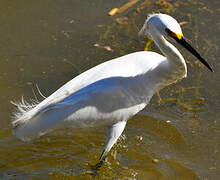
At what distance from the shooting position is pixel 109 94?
3535 millimetres

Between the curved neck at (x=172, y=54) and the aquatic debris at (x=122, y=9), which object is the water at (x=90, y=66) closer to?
the aquatic debris at (x=122, y=9)

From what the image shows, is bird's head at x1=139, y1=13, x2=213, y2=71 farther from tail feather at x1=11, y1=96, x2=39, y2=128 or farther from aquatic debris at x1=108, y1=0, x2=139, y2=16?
aquatic debris at x1=108, y1=0, x2=139, y2=16

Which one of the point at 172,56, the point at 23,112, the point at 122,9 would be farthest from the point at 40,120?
the point at 122,9

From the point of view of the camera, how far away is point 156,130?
4.12 meters

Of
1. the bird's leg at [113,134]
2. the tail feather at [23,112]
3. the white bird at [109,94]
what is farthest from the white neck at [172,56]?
the tail feather at [23,112]

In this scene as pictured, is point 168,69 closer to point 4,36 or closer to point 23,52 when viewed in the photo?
point 23,52

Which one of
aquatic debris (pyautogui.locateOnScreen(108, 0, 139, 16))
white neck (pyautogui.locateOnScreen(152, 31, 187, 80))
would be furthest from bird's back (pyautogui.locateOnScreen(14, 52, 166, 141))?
aquatic debris (pyautogui.locateOnScreen(108, 0, 139, 16))

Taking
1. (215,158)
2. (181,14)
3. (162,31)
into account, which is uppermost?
(162,31)

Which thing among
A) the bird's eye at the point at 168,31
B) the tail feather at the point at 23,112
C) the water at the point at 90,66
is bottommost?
the water at the point at 90,66

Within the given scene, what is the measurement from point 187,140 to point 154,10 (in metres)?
2.01

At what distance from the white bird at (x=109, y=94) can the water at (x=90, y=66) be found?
26cm

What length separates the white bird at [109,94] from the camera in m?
3.53

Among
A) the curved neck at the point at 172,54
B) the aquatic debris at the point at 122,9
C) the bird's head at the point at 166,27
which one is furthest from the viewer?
the aquatic debris at the point at 122,9

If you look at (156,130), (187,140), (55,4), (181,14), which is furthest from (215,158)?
(55,4)
